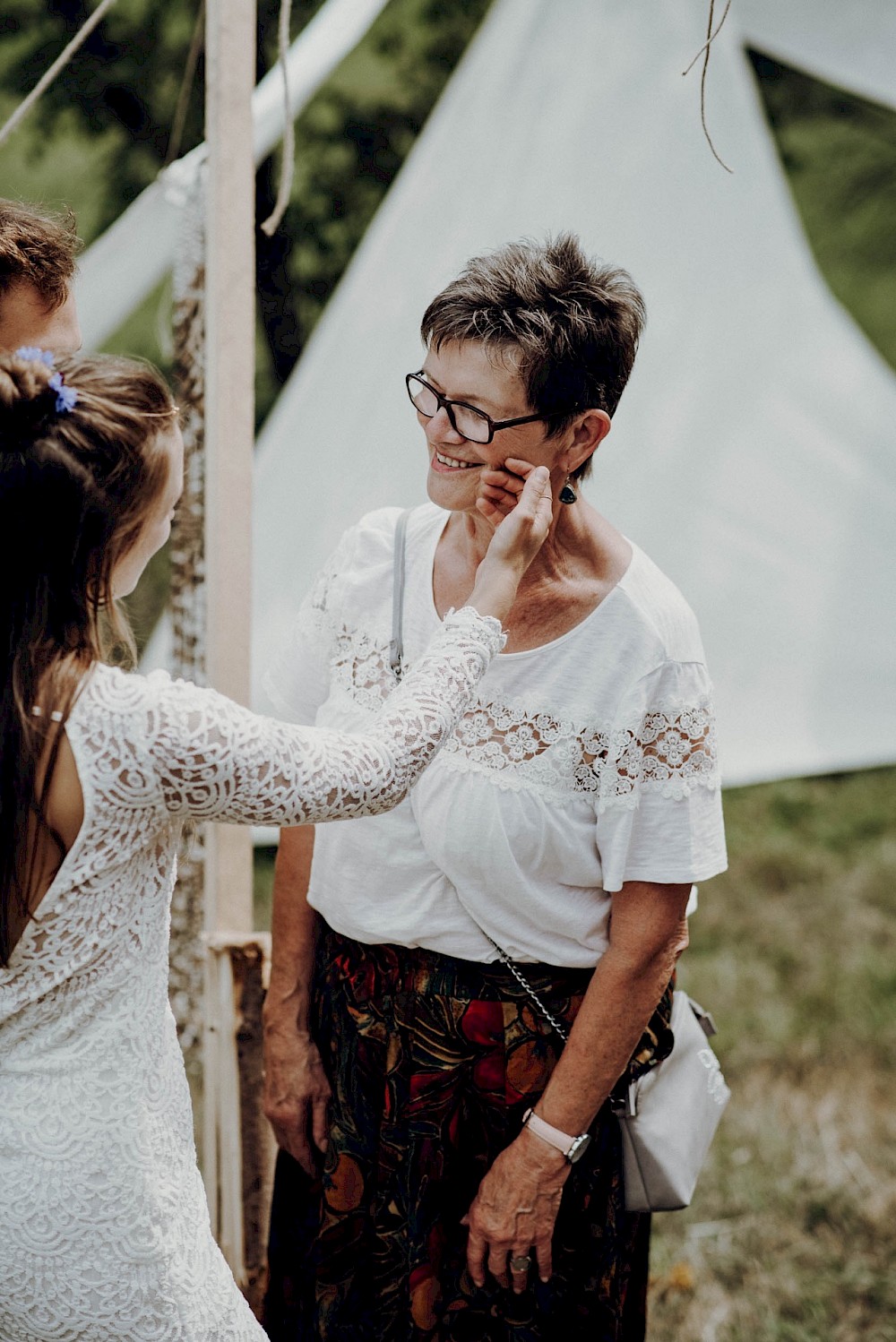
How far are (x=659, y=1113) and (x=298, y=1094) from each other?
603 millimetres

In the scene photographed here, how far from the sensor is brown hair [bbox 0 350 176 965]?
1.32m

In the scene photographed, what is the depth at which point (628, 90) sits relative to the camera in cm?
343

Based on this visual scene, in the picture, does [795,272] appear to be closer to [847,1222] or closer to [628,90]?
[628,90]

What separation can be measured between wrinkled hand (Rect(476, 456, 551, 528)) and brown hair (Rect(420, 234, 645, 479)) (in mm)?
78

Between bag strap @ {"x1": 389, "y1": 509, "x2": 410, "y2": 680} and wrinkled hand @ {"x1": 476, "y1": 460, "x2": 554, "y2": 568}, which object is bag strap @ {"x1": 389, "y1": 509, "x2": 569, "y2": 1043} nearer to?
bag strap @ {"x1": 389, "y1": 509, "x2": 410, "y2": 680}

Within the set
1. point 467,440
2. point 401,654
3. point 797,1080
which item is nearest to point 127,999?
point 401,654

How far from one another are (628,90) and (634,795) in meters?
2.47

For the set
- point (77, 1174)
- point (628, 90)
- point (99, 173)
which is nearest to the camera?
point (77, 1174)

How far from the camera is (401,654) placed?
1888 millimetres

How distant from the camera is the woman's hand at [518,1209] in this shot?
1.83 metres

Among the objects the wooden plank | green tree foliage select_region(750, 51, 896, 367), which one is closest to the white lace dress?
the wooden plank

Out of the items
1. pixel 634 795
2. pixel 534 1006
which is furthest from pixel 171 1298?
pixel 634 795

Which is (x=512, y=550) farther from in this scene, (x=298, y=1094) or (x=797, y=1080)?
(x=797, y=1080)

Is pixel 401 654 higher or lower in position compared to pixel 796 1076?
higher
